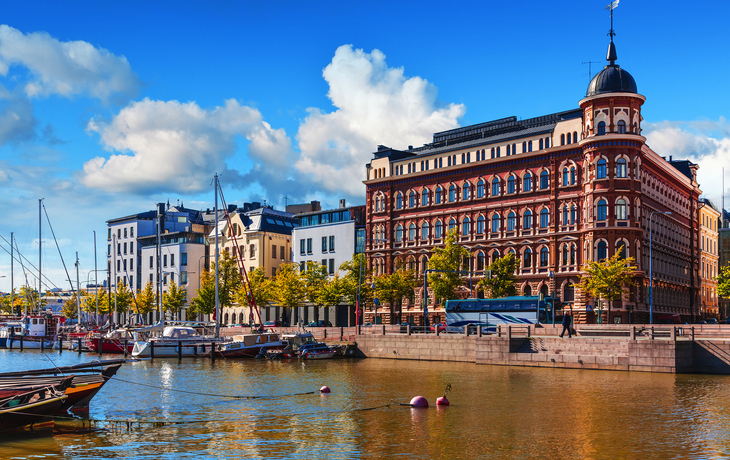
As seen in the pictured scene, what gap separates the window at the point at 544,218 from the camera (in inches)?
3314

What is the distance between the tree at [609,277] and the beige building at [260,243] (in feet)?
175

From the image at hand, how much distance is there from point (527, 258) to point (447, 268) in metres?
9.43

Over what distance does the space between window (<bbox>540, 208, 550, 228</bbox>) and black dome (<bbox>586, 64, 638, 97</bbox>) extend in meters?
13.1

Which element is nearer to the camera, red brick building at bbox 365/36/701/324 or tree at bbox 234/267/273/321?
red brick building at bbox 365/36/701/324

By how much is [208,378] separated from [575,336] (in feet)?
86.2

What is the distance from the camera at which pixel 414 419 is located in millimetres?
31031

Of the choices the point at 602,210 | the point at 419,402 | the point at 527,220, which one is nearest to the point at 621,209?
the point at 602,210

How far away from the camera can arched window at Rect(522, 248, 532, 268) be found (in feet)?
280

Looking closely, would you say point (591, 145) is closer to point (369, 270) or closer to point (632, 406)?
point (369, 270)

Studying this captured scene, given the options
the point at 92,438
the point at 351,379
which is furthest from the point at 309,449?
the point at 351,379

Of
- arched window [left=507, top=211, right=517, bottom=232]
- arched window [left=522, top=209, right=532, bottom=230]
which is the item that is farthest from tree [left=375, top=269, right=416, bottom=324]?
arched window [left=522, top=209, right=532, bottom=230]

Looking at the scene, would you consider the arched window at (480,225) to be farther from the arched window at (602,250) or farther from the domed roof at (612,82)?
the domed roof at (612,82)

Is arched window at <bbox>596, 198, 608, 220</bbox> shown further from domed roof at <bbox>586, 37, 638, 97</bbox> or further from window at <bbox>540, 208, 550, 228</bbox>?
domed roof at <bbox>586, 37, 638, 97</bbox>

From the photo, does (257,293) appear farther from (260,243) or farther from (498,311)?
(498,311)
